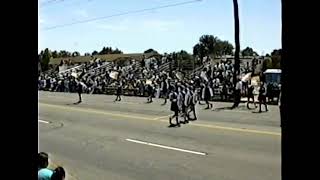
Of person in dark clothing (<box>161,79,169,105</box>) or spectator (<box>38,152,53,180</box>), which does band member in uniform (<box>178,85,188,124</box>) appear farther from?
spectator (<box>38,152,53,180</box>)

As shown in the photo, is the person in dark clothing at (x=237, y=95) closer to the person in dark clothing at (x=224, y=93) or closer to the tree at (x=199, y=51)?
the person in dark clothing at (x=224, y=93)

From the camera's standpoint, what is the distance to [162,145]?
52.0 feet

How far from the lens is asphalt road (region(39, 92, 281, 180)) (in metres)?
12.0

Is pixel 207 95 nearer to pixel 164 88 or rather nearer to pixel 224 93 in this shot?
pixel 224 93

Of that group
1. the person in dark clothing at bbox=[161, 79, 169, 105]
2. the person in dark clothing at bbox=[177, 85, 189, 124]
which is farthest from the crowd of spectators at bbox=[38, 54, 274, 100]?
the person in dark clothing at bbox=[177, 85, 189, 124]

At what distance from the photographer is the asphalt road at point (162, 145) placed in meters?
12.0

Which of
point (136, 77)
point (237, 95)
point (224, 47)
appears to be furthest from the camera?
point (224, 47)

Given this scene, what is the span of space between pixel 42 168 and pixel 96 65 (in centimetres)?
5001

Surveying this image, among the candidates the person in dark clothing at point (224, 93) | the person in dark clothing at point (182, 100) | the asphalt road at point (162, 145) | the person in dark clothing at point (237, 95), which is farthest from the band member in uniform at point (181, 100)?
the person in dark clothing at point (224, 93)

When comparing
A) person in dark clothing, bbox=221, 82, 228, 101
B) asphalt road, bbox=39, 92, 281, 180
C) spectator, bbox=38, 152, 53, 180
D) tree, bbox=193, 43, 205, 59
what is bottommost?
asphalt road, bbox=39, 92, 281, 180

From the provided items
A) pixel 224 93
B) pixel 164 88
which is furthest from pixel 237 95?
pixel 164 88

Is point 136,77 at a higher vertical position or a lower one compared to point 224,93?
higher
